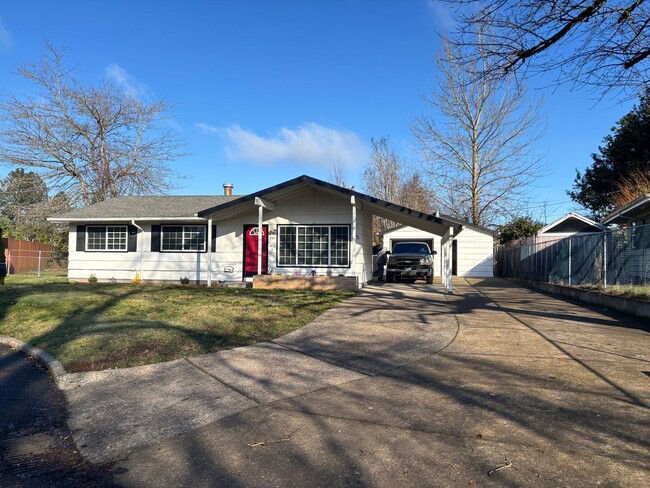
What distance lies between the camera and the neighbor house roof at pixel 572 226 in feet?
84.9

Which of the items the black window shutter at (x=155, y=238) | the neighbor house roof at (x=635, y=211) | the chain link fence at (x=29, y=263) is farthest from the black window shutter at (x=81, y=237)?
the neighbor house roof at (x=635, y=211)

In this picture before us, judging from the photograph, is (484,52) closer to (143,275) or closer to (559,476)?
(559,476)

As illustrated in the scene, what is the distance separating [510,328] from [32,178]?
104ft

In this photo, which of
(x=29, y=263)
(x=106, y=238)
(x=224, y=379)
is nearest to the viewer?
(x=224, y=379)

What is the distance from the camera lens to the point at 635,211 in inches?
643

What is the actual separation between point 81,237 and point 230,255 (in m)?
6.71

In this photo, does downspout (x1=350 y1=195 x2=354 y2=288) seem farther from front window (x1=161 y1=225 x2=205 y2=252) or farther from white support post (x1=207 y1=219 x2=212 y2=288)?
front window (x1=161 y1=225 x2=205 y2=252)

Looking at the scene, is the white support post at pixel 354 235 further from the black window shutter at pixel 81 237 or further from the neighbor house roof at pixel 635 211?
the black window shutter at pixel 81 237

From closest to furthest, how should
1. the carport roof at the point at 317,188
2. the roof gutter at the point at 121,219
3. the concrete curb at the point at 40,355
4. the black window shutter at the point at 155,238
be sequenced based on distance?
the concrete curb at the point at 40,355, the carport roof at the point at 317,188, the roof gutter at the point at 121,219, the black window shutter at the point at 155,238

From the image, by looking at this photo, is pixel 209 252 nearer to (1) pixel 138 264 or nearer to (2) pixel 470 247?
(1) pixel 138 264

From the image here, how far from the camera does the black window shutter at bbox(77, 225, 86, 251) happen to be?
19047mm

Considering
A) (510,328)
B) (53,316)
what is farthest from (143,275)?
(510,328)

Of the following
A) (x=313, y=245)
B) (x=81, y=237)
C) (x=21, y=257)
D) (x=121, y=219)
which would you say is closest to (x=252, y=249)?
(x=313, y=245)

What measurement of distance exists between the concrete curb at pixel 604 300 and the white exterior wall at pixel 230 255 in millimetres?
6642
